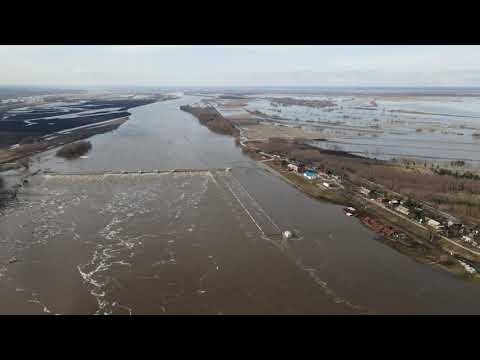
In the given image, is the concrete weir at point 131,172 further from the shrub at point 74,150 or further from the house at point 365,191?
the house at point 365,191

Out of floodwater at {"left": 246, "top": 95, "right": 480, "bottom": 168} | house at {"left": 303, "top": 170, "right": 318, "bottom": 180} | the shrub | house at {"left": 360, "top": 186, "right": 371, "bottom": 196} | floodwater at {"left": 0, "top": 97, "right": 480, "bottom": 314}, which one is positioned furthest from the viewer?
floodwater at {"left": 246, "top": 95, "right": 480, "bottom": 168}

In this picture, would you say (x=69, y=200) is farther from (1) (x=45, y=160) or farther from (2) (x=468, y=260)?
(2) (x=468, y=260)

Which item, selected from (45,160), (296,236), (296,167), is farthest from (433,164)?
(45,160)

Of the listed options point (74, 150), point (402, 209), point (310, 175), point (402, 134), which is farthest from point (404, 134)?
point (74, 150)

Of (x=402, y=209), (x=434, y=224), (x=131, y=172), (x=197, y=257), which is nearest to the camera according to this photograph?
(x=197, y=257)

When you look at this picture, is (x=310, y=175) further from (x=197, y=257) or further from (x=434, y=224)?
(x=197, y=257)

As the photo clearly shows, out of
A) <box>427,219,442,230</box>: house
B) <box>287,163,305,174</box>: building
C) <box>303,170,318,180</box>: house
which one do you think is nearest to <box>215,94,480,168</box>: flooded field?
<box>287,163,305,174</box>: building

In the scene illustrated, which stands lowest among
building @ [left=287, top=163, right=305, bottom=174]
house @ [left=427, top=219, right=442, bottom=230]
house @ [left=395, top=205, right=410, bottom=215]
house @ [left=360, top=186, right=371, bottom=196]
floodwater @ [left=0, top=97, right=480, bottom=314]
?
floodwater @ [left=0, top=97, right=480, bottom=314]

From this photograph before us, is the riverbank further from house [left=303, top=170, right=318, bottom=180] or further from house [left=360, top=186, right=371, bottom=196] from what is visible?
house [left=303, top=170, right=318, bottom=180]

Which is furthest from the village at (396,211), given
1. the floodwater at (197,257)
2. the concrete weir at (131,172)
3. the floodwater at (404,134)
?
the floodwater at (404,134)
